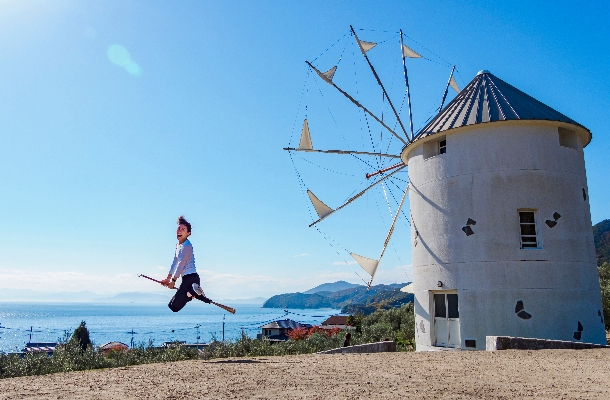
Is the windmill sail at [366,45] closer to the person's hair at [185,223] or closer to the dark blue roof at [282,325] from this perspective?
the person's hair at [185,223]

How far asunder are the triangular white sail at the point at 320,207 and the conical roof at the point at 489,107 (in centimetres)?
693

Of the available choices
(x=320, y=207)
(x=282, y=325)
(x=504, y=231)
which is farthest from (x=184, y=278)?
(x=282, y=325)

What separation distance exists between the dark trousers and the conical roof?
10.3 m

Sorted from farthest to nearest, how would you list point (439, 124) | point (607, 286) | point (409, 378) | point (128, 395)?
point (607, 286)
point (439, 124)
point (409, 378)
point (128, 395)

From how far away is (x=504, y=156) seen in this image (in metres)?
15.0

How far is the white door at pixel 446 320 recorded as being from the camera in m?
14.9

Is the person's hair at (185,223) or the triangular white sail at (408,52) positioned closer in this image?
the person's hair at (185,223)

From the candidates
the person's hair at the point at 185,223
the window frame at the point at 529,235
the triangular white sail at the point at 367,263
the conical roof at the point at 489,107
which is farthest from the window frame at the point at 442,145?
the person's hair at the point at 185,223

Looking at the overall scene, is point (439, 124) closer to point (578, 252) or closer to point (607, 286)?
point (578, 252)

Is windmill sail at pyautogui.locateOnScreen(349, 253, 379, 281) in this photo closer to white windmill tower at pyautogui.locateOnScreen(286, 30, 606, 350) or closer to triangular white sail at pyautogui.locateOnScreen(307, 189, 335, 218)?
triangular white sail at pyautogui.locateOnScreen(307, 189, 335, 218)

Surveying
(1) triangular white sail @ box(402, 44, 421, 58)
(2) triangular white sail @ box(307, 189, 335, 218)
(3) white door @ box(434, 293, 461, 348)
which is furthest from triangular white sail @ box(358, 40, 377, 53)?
(3) white door @ box(434, 293, 461, 348)

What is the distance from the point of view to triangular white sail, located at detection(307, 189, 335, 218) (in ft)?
74.3

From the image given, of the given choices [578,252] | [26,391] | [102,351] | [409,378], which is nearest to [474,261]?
[578,252]

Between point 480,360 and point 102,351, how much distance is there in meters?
8.94
